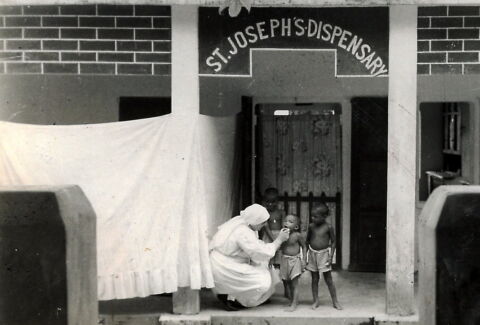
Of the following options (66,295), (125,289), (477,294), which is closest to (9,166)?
(125,289)

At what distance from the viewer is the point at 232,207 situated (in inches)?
342

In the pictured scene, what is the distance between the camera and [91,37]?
23.6 ft

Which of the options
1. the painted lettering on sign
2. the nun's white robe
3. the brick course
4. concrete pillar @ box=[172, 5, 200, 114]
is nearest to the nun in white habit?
the nun's white robe

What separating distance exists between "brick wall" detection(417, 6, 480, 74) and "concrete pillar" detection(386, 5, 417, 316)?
11 centimetres

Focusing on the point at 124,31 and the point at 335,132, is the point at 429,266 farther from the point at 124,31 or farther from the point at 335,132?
the point at 335,132

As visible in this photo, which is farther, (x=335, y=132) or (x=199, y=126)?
(x=335, y=132)

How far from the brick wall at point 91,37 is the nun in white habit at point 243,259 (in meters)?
1.89

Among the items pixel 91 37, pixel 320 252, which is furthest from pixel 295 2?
pixel 320 252

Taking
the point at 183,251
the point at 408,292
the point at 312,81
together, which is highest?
the point at 312,81

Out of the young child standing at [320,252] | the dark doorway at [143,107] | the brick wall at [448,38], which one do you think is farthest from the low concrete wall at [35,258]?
the dark doorway at [143,107]

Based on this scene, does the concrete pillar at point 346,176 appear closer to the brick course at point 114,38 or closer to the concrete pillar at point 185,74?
the brick course at point 114,38

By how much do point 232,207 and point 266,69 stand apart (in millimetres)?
1912

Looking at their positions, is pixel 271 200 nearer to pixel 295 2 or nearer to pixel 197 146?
pixel 197 146

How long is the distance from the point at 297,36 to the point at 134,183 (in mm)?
2211
